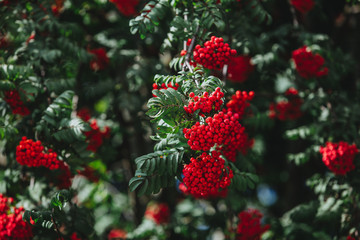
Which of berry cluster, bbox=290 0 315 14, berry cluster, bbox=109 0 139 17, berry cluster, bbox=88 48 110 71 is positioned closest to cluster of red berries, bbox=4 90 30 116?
berry cluster, bbox=88 48 110 71

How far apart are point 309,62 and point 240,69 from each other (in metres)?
0.74

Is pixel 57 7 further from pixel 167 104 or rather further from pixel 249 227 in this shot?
pixel 249 227

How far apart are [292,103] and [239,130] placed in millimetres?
2069

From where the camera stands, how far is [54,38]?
3.60 meters

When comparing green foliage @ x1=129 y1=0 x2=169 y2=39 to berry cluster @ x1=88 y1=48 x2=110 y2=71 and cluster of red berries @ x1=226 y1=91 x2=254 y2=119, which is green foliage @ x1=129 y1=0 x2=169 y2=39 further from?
berry cluster @ x1=88 y1=48 x2=110 y2=71

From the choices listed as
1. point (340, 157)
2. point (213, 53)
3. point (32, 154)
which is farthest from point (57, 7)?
point (340, 157)

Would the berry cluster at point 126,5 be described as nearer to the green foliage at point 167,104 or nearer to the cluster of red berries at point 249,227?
the green foliage at point 167,104

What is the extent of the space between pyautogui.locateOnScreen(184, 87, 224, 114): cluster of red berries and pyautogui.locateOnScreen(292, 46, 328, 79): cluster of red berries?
181 cm

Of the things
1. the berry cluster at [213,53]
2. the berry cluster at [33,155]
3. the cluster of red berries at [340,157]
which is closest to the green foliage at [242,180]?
the cluster of red berries at [340,157]

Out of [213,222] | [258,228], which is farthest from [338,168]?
A: [213,222]

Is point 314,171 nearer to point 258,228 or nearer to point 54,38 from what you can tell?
point 258,228

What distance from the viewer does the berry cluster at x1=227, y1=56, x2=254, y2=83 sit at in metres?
3.62

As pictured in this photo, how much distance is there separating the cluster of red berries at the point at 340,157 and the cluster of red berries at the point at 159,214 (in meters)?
2.51

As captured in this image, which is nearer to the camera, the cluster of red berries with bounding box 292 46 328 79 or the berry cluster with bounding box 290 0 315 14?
the cluster of red berries with bounding box 292 46 328 79
